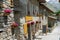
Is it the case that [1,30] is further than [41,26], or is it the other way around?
[41,26]

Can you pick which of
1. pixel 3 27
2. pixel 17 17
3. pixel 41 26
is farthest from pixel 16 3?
pixel 41 26

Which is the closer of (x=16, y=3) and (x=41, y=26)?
(x=16, y=3)

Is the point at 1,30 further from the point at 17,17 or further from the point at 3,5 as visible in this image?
the point at 17,17

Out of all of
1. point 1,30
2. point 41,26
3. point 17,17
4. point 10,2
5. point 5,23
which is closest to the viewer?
point 1,30

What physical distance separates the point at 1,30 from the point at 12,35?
4.40 ft

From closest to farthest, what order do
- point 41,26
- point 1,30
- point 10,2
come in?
point 1,30 → point 10,2 → point 41,26

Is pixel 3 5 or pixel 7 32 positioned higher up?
pixel 3 5

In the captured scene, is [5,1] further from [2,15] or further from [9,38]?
[9,38]

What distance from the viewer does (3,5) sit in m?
7.62

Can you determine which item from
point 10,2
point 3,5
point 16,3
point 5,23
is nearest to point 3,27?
point 5,23

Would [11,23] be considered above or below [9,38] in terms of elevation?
above

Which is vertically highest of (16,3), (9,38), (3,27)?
(16,3)

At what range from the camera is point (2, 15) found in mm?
7539

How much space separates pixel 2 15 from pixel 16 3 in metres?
2.18
